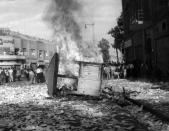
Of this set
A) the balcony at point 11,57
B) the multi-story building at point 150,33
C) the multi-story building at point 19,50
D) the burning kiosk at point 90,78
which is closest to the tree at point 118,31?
the multi-story building at point 150,33

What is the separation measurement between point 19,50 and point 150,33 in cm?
3690

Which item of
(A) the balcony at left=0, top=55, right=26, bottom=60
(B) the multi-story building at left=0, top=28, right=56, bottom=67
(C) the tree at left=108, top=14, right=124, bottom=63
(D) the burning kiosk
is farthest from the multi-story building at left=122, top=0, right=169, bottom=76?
(A) the balcony at left=0, top=55, right=26, bottom=60

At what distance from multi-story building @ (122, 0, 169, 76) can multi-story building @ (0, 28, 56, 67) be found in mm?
23177

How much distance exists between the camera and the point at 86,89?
612 inches

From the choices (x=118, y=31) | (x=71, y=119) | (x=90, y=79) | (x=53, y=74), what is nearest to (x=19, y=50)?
(x=118, y=31)

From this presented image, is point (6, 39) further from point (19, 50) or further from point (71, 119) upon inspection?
point (71, 119)

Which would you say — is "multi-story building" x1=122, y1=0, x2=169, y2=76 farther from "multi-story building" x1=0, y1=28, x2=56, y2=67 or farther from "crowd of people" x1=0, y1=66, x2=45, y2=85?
"multi-story building" x1=0, y1=28, x2=56, y2=67

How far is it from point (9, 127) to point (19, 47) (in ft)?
180

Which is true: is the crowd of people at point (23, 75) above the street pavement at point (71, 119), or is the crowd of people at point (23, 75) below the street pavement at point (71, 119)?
above

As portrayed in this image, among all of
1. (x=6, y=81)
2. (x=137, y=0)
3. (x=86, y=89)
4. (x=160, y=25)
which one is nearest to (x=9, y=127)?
(x=86, y=89)

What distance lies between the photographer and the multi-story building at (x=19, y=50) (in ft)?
191

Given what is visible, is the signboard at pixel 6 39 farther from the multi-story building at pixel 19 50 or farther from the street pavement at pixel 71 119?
the street pavement at pixel 71 119

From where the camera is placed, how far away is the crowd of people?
2924 centimetres

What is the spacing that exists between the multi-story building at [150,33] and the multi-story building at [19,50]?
23.2 meters
